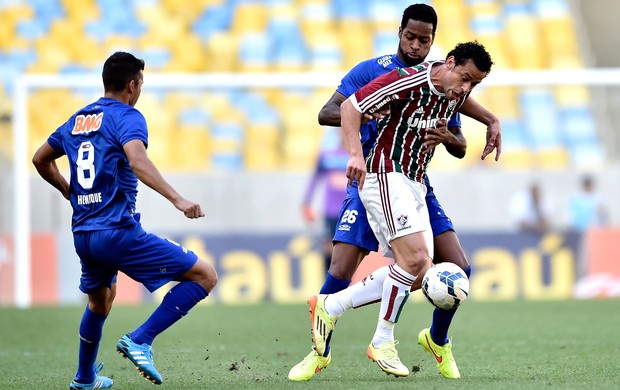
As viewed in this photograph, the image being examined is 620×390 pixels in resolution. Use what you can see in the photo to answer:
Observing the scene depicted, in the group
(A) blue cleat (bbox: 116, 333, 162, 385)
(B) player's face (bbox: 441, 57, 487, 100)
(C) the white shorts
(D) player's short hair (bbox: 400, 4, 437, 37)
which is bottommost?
(A) blue cleat (bbox: 116, 333, 162, 385)

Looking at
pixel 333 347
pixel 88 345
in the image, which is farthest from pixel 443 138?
pixel 333 347

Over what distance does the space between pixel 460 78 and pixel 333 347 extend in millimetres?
3224

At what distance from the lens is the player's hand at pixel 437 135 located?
5973 millimetres

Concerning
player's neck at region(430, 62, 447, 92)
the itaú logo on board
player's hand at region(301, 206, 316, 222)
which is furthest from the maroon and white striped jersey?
player's hand at region(301, 206, 316, 222)

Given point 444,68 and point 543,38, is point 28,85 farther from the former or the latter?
point 543,38

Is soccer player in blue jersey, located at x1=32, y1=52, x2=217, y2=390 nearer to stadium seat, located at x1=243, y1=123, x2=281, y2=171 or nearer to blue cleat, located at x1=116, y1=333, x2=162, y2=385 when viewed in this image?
blue cleat, located at x1=116, y1=333, x2=162, y2=385

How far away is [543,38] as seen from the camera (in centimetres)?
2175

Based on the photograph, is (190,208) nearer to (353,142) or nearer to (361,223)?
(353,142)

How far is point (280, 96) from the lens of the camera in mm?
19062

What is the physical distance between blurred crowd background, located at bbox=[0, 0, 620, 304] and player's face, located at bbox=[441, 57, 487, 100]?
840 cm

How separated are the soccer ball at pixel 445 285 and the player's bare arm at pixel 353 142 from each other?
625 mm

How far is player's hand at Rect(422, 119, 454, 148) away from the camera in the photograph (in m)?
5.97

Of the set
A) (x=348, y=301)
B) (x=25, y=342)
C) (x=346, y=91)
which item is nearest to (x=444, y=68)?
(x=346, y=91)

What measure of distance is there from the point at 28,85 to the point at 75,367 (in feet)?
26.5
